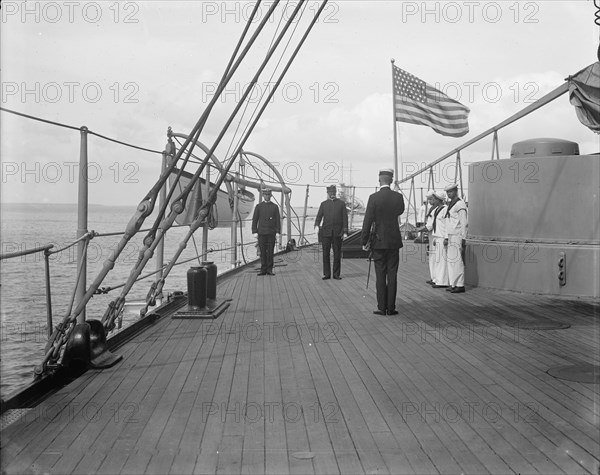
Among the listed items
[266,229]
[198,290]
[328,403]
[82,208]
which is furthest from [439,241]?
[328,403]

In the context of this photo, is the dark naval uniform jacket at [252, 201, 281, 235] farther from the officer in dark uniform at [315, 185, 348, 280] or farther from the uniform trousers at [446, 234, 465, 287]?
the uniform trousers at [446, 234, 465, 287]

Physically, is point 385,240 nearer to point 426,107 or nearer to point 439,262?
point 439,262

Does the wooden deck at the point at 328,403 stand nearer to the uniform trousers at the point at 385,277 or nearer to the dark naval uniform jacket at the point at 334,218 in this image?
the uniform trousers at the point at 385,277

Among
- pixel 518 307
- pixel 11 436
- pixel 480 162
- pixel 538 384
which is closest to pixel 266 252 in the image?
pixel 480 162

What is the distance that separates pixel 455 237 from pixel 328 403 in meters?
6.03

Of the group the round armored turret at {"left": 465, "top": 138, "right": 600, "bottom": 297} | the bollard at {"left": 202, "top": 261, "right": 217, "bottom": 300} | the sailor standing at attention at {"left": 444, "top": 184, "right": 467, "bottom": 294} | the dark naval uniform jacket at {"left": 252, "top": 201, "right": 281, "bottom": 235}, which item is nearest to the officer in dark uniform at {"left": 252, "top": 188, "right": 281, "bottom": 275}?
the dark naval uniform jacket at {"left": 252, "top": 201, "right": 281, "bottom": 235}

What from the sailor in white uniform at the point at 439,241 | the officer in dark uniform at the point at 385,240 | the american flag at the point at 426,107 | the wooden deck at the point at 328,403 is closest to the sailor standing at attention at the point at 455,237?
the sailor in white uniform at the point at 439,241

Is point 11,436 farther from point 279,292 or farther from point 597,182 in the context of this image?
point 597,182

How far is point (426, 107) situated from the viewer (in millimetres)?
17234

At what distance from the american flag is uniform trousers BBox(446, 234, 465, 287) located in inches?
301

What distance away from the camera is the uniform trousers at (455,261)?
9.55 m

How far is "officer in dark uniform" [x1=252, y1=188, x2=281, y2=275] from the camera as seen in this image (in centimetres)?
1177

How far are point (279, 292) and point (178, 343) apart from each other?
12.2 ft

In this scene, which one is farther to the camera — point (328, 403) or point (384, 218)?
point (384, 218)
